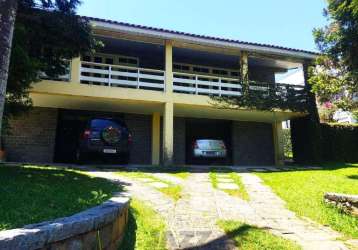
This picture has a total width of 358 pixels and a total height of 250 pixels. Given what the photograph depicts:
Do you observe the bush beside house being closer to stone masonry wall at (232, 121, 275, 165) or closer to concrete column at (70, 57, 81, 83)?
stone masonry wall at (232, 121, 275, 165)

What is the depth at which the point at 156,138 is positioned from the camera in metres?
15.2

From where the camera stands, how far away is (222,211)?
5.87 m

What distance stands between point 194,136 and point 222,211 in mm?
10966

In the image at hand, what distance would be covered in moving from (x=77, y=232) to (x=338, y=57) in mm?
11528

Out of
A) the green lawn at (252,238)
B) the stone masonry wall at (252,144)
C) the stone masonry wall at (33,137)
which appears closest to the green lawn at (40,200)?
the green lawn at (252,238)

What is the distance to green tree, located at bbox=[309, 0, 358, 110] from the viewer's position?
11058 mm

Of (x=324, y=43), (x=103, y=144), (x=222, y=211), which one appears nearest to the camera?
(x=222, y=211)

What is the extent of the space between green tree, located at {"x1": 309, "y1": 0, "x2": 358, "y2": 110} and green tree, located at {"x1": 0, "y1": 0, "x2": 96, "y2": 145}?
26.6 ft

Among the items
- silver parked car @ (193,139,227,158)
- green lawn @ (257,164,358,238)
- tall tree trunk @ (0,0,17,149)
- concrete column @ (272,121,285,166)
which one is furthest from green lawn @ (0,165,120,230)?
concrete column @ (272,121,285,166)

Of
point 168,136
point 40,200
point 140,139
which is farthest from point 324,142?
→ point 40,200

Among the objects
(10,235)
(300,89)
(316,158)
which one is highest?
(300,89)

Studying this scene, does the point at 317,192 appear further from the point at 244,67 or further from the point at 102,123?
the point at 244,67

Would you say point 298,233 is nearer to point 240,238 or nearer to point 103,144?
point 240,238

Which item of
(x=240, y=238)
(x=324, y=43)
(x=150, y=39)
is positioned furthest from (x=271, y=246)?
(x=150, y=39)
